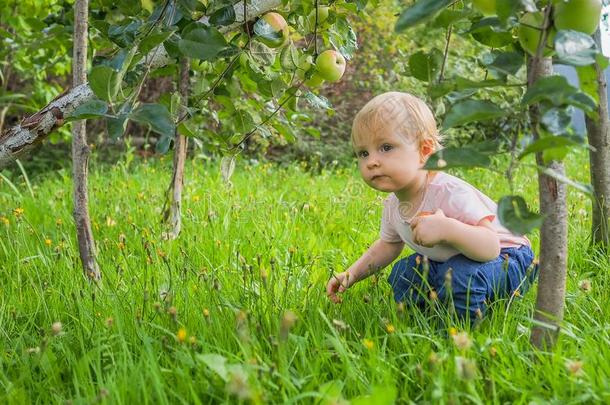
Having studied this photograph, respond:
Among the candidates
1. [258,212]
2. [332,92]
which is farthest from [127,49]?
[332,92]

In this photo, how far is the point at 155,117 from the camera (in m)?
1.12

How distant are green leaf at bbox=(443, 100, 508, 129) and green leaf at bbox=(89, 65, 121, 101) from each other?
580mm

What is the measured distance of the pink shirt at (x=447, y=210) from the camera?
5.70ft

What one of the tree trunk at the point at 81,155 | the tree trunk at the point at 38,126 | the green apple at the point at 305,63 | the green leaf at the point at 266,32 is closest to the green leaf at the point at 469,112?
the green leaf at the point at 266,32

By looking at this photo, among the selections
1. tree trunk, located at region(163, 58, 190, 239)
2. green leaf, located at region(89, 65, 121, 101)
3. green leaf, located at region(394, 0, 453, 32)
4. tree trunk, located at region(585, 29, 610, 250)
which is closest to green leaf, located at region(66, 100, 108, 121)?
green leaf, located at region(89, 65, 121, 101)

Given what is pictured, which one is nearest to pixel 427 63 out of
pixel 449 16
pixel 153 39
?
pixel 449 16

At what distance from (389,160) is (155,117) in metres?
0.79

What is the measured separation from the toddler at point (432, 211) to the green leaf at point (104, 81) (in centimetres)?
77

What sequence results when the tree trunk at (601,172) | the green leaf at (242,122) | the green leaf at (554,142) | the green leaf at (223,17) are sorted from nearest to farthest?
the green leaf at (554,142) < the green leaf at (223,17) < the green leaf at (242,122) < the tree trunk at (601,172)

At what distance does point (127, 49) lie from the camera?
1.29m

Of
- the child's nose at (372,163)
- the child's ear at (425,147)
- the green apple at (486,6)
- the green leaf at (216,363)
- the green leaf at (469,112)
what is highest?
the green apple at (486,6)

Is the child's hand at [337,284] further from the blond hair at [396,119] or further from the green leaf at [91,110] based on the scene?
the green leaf at [91,110]

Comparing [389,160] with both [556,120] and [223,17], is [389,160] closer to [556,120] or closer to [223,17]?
[223,17]

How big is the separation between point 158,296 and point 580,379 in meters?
1.02
